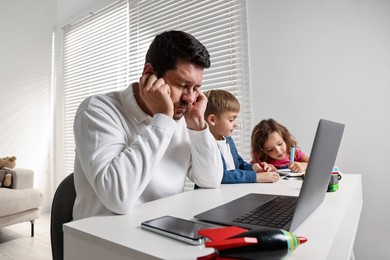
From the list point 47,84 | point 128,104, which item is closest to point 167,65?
point 128,104

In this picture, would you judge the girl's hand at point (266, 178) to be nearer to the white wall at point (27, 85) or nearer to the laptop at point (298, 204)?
the laptop at point (298, 204)

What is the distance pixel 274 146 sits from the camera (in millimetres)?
1588

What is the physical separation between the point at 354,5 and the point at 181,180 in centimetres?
144

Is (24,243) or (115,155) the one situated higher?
(115,155)

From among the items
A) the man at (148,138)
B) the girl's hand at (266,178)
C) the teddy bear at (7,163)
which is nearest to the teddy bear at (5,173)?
the teddy bear at (7,163)

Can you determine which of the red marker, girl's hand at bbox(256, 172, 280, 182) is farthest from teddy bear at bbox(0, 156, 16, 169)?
the red marker

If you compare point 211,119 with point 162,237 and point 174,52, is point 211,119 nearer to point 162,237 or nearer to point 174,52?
point 174,52

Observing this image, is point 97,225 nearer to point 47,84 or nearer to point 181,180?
point 181,180

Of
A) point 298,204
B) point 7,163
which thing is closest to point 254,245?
point 298,204

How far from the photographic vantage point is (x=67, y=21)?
3664 millimetres

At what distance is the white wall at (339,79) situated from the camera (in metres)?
1.52

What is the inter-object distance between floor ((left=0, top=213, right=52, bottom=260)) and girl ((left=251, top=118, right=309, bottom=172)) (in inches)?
66.1

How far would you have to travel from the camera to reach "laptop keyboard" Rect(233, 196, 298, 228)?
0.55m

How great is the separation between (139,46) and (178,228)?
8.29 feet
